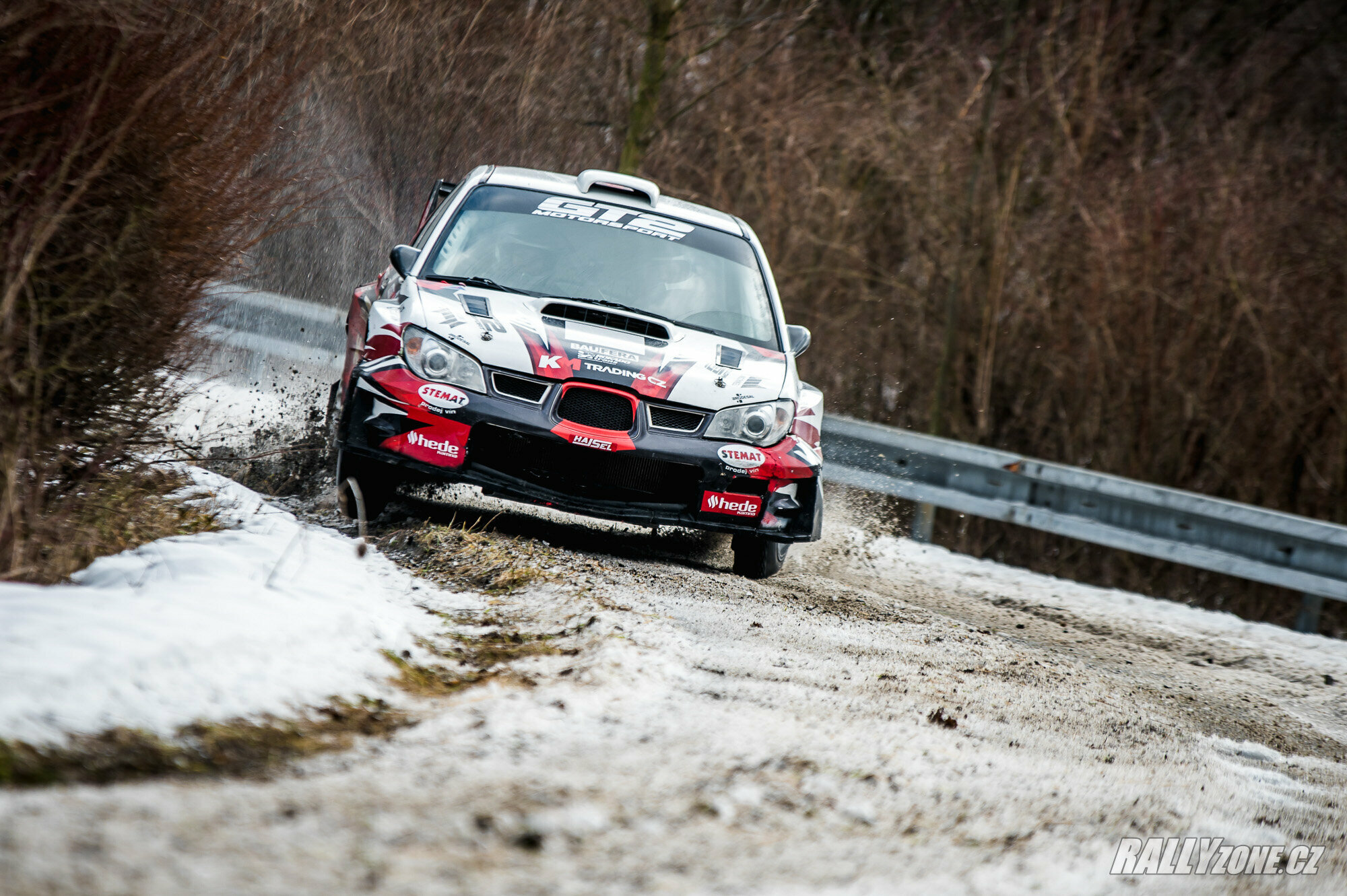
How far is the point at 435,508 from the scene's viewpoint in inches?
248

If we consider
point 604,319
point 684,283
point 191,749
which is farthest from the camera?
point 684,283

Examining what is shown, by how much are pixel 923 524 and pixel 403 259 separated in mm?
4946

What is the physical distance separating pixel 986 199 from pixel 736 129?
10.7ft

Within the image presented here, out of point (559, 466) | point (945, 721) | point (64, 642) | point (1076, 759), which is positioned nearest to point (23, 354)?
point (64, 642)

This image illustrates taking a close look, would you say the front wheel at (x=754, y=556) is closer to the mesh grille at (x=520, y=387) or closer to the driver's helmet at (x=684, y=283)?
the driver's helmet at (x=684, y=283)

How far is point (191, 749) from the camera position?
2.63m

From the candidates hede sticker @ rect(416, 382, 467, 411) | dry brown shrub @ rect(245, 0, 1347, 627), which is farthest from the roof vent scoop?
dry brown shrub @ rect(245, 0, 1347, 627)

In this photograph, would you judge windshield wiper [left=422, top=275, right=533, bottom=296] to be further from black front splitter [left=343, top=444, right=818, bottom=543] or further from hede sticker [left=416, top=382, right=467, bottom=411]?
black front splitter [left=343, top=444, right=818, bottom=543]

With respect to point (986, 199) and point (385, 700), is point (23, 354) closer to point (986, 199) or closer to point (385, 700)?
point (385, 700)

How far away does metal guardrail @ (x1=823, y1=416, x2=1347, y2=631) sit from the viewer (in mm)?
8164

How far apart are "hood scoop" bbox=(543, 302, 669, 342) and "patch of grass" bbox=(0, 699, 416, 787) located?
307cm

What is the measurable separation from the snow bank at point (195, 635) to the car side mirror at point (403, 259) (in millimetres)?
2105

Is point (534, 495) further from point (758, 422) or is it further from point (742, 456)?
point (758, 422)

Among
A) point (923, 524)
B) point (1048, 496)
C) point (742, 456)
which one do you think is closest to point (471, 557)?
point (742, 456)
